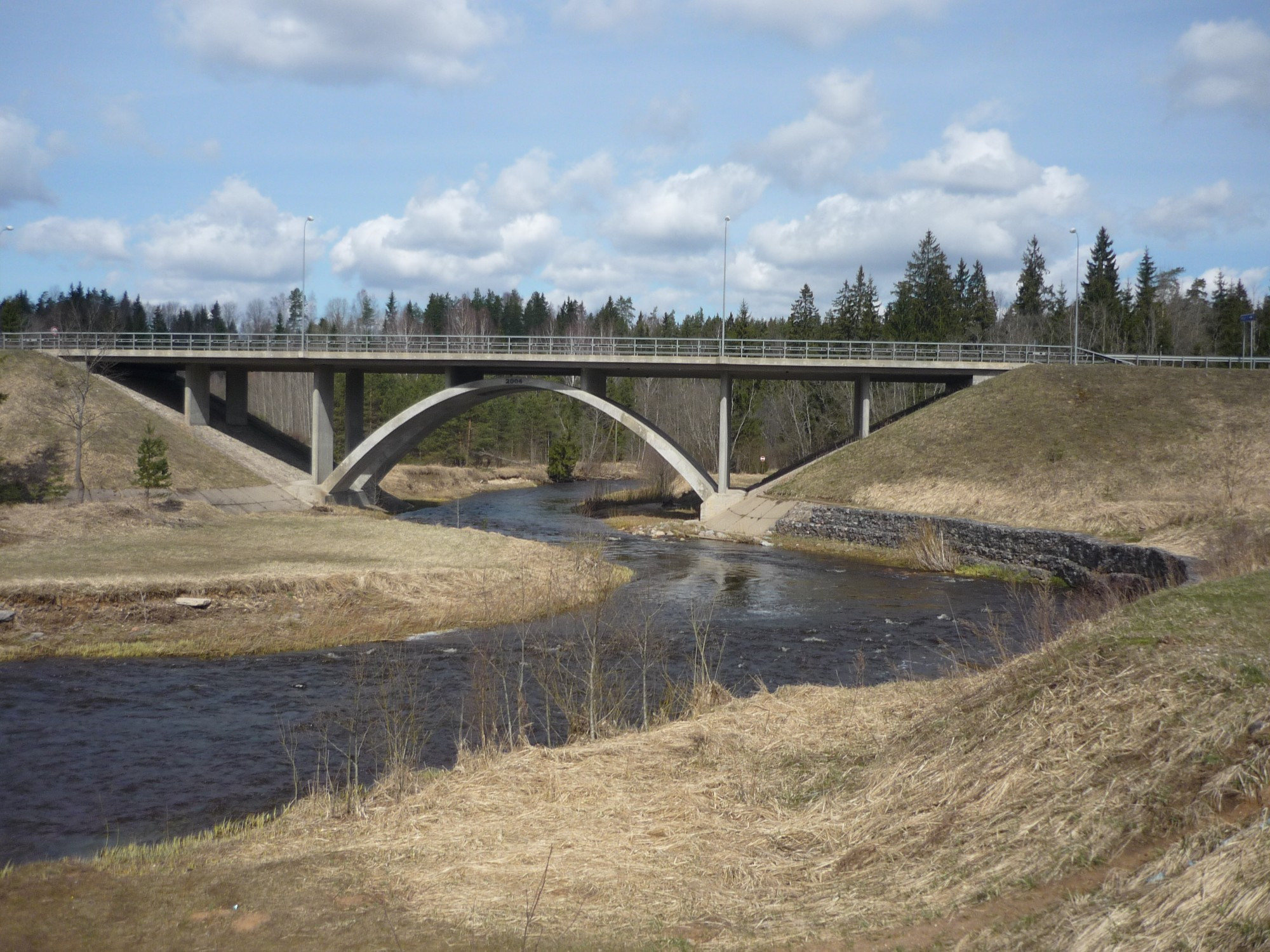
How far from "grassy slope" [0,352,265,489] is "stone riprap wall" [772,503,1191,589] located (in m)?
26.7

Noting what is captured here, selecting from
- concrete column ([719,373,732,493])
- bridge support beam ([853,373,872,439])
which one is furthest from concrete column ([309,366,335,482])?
bridge support beam ([853,373,872,439])

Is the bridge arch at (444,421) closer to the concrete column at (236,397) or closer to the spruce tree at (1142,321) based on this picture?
the concrete column at (236,397)

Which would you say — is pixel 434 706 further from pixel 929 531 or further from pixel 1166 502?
pixel 1166 502

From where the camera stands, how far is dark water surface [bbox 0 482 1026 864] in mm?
11445

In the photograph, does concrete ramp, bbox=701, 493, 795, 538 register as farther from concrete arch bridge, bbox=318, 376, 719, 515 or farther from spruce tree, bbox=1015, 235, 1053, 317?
spruce tree, bbox=1015, 235, 1053, 317

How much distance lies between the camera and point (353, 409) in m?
55.9

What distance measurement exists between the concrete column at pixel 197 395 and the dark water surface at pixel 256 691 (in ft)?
106

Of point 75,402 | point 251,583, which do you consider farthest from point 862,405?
point 75,402

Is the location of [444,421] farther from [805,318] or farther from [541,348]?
[805,318]

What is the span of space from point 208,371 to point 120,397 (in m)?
4.86

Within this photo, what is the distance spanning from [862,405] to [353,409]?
92.8 ft

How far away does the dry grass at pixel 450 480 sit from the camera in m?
66.4

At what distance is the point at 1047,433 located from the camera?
42.4 metres

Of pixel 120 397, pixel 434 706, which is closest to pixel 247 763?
pixel 434 706
